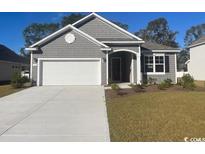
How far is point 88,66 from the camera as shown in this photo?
21.9m

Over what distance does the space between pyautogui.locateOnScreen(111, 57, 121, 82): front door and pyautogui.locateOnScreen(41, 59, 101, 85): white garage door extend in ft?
12.6

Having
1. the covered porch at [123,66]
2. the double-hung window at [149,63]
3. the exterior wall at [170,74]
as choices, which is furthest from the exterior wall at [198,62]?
the covered porch at [123,66]

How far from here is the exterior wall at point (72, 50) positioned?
21.7 meters

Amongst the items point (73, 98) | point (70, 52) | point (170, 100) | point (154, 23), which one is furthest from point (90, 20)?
point (154, 23)

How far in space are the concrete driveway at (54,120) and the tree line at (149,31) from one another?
48.3 m

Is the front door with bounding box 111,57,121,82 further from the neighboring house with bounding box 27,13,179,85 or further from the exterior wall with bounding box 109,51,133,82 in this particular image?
the neighboring house with bounding box 27,13,179,85

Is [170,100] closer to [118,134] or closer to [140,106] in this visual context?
[140,106]

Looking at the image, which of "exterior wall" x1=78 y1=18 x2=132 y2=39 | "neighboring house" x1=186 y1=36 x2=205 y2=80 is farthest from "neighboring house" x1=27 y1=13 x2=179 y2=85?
"neighboring house" x1=186 y1=36 x2=205 y2=80

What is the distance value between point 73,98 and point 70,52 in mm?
8004

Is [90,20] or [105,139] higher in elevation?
[90,20]

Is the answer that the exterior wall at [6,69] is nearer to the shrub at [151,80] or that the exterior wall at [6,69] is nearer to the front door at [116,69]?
the front door at [116,69]

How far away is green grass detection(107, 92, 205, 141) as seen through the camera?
23.7ft

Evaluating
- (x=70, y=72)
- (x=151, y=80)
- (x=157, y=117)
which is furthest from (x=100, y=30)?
(x=157, y=117)

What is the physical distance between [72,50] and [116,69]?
222 inches
